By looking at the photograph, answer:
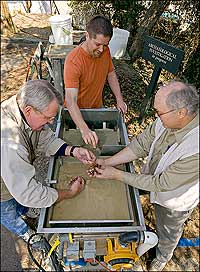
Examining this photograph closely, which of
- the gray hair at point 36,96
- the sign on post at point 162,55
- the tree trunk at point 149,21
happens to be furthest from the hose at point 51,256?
the tree trunk at point 149,21

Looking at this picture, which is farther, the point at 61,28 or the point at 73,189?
the point at 61,28

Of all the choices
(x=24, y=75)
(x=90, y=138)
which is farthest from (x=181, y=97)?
(x=24, y=75)

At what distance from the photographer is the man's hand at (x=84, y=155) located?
6.31ft

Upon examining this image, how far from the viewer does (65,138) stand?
2285 millimetres

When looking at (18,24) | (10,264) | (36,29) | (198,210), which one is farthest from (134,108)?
(18,24)

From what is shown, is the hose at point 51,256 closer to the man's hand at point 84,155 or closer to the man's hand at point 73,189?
the man's hand at point 73,189

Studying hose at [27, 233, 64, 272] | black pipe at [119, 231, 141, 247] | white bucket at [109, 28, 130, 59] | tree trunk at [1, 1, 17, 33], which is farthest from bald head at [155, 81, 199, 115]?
tree trunk at [1, 1, 17, 33]

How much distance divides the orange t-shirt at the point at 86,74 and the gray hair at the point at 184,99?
0.95 m

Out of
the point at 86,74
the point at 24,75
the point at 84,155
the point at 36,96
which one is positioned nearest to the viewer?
the point at 36,96

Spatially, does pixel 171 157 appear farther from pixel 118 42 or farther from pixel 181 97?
pixel 118 42

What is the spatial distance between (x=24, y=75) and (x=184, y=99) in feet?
15.6

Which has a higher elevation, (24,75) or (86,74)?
(86,74)

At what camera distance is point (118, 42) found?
419cm

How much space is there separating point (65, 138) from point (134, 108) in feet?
8.89
